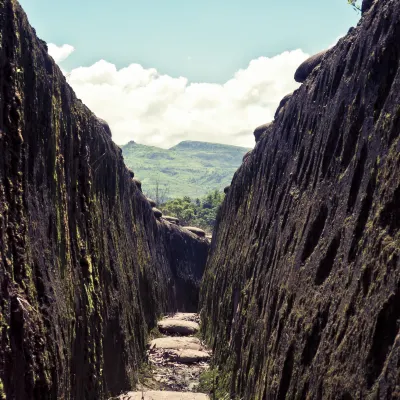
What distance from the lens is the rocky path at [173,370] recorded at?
14948mm

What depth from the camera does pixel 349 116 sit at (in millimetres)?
8867

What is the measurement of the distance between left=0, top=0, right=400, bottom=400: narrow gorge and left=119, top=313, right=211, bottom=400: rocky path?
656 millimetres

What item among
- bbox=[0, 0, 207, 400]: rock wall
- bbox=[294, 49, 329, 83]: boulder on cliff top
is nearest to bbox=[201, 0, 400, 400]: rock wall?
bbox=[294, 49, 329, 83]: boulder on cliff top

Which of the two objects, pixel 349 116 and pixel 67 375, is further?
pixel 67 375

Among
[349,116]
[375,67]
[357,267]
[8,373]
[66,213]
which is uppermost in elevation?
[375,67]

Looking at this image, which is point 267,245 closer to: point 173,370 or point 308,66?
point 308,66

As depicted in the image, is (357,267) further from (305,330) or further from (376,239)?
(305,330)

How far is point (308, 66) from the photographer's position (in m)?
16.1

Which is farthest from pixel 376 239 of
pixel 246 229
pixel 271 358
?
pixel 246 229

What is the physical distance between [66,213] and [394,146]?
301 inches

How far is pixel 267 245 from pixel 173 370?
8453 millimetres

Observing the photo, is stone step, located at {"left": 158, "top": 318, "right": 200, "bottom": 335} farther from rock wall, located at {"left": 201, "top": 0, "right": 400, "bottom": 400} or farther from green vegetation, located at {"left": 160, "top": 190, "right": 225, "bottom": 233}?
green vegetation, located at {"left": 160, "top": 190, "right": 225, "bottom": 233}

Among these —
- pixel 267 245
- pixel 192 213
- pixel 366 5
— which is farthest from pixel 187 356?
pixel 192 213

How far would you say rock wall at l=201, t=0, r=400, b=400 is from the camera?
19.1 feet
